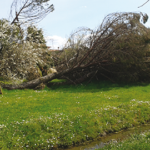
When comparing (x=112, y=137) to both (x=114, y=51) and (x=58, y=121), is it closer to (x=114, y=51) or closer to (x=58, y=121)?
(x=58, y=121)

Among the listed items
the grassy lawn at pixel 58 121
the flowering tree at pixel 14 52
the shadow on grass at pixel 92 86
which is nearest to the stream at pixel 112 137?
the grassy lawn at pixel 58 121

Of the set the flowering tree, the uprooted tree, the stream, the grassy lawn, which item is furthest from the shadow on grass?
the stream

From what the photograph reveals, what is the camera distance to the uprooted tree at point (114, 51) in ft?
63.7

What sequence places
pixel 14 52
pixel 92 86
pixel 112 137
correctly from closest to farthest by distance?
pixel 112 137 → pixel 14 52 → pixel 92 86

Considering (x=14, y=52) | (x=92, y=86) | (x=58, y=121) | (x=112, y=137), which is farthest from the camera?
(x=92, y=86)

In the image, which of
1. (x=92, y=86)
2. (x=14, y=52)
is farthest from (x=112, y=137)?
(x=14, y=52)

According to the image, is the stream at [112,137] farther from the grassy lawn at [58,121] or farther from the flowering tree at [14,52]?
the flowering tree at [14,52]

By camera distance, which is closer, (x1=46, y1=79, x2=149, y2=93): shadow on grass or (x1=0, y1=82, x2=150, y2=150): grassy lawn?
(x1=0, y1=82, x2=150, y2=150): grassy lawn

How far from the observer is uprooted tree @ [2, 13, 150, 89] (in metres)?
19.4

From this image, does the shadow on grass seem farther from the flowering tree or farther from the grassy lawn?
the grassy lawn

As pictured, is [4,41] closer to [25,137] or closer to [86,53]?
[86,53]

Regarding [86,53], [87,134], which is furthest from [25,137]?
[86,53]

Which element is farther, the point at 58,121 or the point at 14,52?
the point at 14,52

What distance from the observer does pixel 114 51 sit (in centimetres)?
1944
